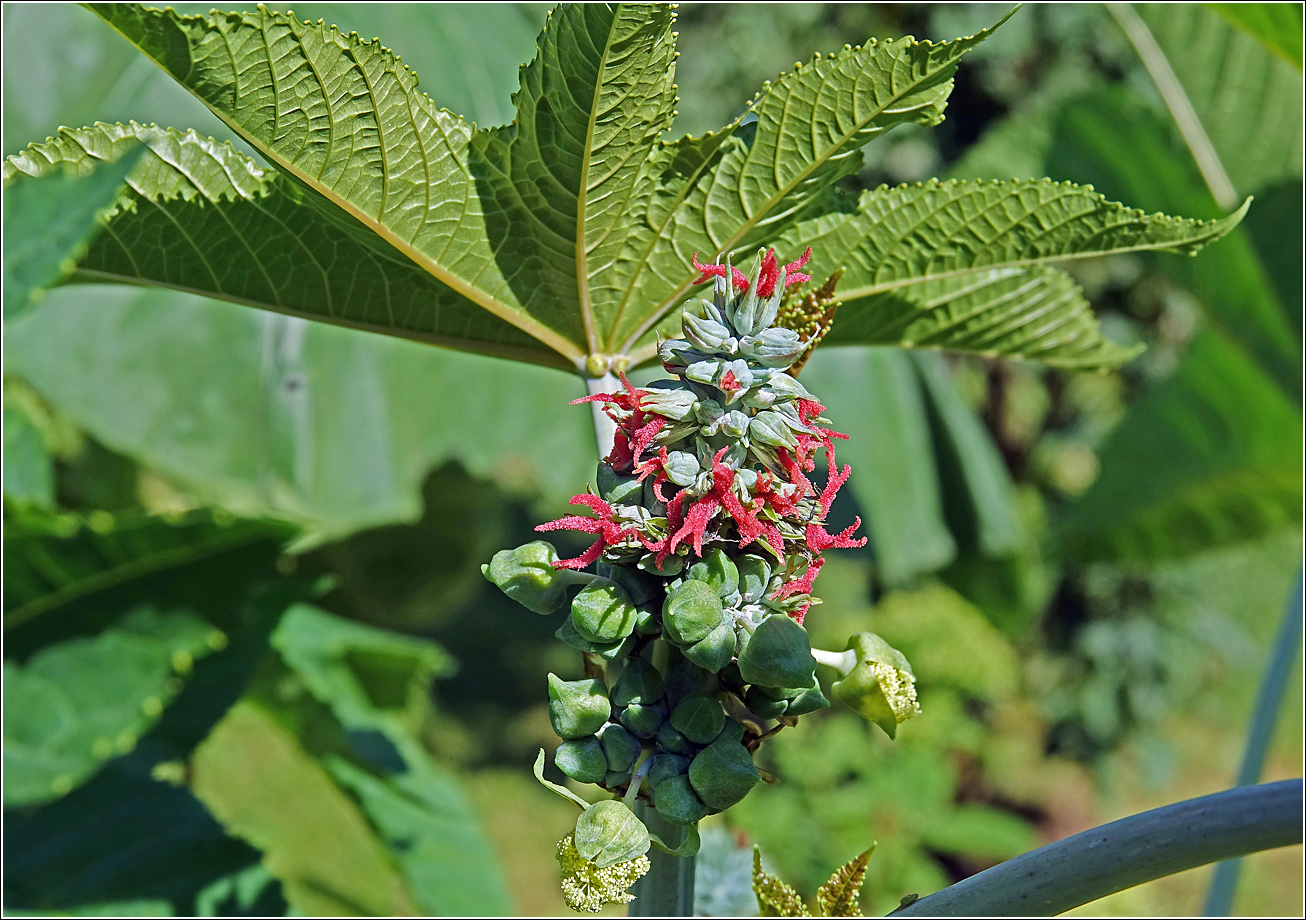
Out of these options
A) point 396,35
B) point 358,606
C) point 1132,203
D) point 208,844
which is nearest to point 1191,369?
point 1132,203

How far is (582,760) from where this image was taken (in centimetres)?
51

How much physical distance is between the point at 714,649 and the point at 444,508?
2129mm

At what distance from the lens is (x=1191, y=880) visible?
3.88 m

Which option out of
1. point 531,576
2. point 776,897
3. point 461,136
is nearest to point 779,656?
point 531,576

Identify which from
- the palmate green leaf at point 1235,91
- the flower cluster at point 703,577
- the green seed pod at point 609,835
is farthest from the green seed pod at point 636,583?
the palmate green leaf at point 1235,91

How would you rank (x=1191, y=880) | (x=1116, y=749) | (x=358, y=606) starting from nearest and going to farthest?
(x=358, y=606) < (x=1191, y=880) < (x=1116, y=749)

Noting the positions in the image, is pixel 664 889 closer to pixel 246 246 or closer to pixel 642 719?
pixel 642 719

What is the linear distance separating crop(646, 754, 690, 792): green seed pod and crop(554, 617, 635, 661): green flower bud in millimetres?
57

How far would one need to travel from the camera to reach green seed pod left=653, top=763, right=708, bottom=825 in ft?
1.61

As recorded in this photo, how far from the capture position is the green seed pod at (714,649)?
477 millimetres

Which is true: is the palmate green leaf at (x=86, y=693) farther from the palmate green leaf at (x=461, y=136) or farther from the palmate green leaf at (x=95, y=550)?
the palmate green leaf at (x=461, y=136)

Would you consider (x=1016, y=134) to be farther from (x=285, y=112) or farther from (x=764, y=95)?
(x=285, y=112)

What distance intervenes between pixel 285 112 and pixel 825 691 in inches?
17.2

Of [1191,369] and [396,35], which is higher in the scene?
[396,35]
